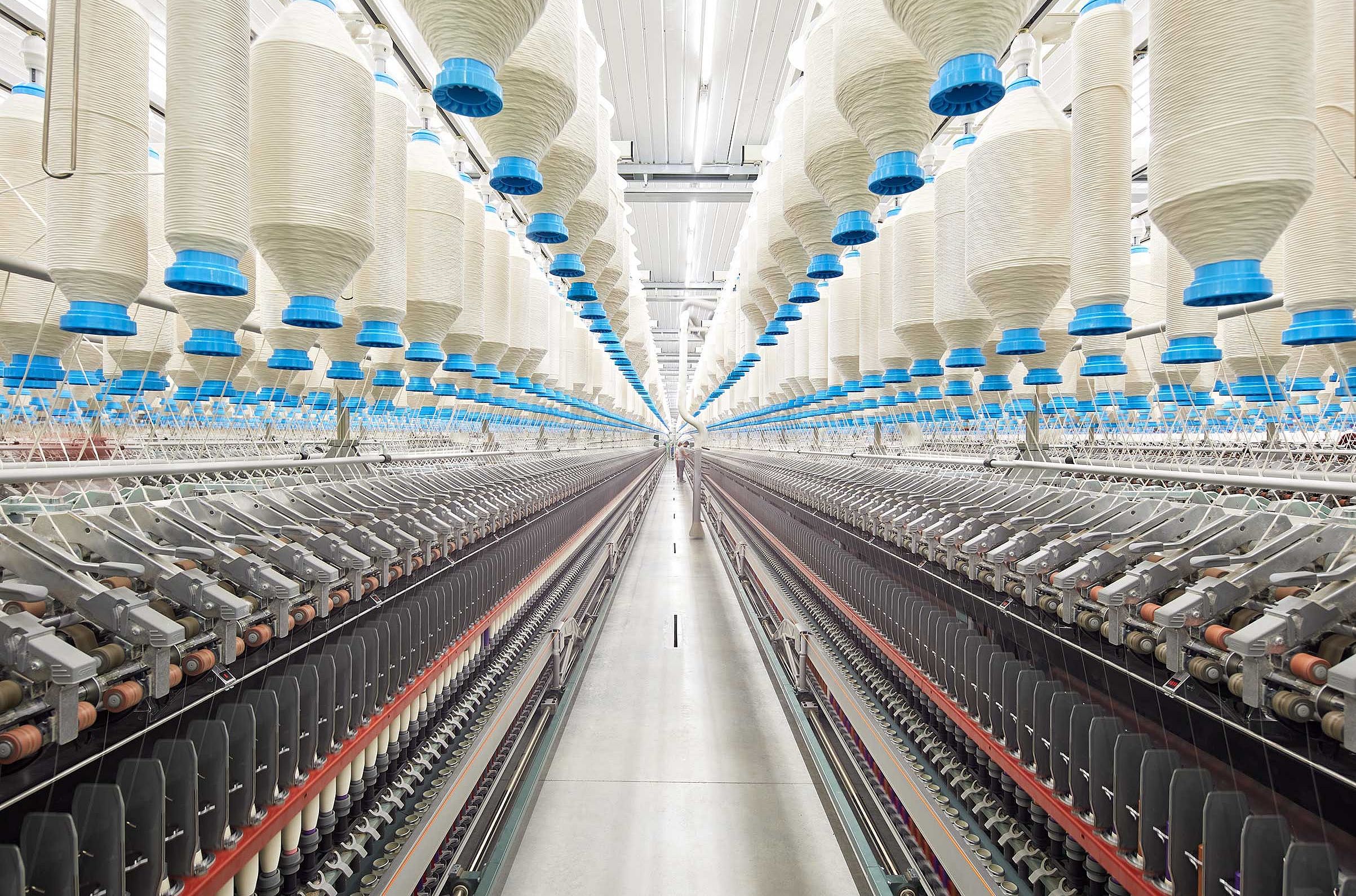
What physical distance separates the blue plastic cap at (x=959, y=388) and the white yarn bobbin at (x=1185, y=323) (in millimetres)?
1055

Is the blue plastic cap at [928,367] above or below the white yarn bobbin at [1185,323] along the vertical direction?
below

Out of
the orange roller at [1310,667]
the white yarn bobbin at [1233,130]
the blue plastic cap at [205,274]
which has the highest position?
the white yarn bobbin at [1233,130]

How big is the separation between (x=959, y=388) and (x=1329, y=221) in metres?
2.04

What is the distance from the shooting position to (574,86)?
1.75 metres

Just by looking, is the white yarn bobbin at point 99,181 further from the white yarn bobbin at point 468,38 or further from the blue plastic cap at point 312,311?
the white yarn bobbin at point 468,38

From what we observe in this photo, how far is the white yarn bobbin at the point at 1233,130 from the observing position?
1307 millimetres

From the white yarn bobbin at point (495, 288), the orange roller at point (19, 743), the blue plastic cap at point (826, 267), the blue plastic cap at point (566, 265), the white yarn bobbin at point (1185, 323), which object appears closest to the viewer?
the orange roller at point (19, 743)

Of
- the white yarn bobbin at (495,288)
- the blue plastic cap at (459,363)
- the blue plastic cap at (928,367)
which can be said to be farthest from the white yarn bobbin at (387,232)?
the blue plastic cap at (928,367)

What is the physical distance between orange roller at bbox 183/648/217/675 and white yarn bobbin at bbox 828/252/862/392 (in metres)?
3.46

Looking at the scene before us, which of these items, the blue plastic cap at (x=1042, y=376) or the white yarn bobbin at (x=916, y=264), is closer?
the white yarn bobbin at (x=916, y=264)

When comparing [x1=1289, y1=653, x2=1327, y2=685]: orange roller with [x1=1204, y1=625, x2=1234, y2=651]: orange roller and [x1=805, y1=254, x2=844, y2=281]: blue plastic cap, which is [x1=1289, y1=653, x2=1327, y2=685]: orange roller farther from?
[x1=805, y1=254, x2=844, y2=281]: blue plastic cap

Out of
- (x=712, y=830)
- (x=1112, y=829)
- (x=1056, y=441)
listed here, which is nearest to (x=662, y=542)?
(x=1056, y=441)

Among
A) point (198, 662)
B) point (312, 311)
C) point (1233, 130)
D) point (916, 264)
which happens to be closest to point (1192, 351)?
point (916, 264)

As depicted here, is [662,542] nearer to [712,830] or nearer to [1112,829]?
[712,830]
